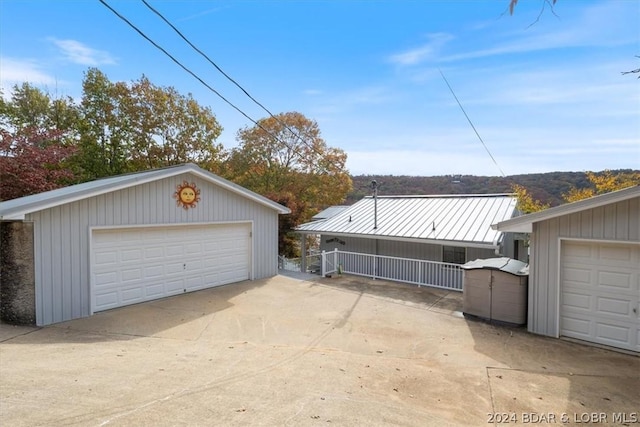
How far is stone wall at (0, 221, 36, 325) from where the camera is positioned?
7094 mm

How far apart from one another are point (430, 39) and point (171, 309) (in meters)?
10.00

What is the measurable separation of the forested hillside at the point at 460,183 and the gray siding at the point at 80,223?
51.2 feet

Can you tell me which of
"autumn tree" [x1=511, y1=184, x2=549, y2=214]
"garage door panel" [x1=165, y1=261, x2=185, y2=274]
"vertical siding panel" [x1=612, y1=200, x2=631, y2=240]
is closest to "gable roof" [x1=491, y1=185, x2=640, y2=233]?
"vertical siding panel" [x1=612, y1=200, x2=631, y2=240]

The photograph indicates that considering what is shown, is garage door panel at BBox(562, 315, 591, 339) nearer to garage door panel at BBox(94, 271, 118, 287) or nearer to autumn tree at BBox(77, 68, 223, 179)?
garage door panel at BBox(94, 271, 118, 287)

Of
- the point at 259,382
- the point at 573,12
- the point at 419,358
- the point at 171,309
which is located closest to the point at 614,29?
the point at 573,12

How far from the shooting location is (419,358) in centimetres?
612

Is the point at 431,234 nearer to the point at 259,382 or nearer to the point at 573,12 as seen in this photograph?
the point at 573,12

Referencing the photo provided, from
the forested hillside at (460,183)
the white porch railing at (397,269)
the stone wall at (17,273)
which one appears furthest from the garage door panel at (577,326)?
the forested hillside at (460,183)

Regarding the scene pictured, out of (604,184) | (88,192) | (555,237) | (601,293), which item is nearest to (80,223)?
(88,192)

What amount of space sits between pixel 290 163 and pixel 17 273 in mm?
20522

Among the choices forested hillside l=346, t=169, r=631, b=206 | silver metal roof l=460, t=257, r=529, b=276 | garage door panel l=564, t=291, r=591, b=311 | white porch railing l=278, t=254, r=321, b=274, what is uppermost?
forested hillside l=346, t=169, r=631, b=206

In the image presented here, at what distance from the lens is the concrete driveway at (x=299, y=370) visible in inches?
141

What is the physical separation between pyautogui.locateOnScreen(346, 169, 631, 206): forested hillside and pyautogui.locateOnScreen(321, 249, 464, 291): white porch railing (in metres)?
10.3

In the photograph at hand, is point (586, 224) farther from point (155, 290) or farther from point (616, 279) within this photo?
point (155, 290)
